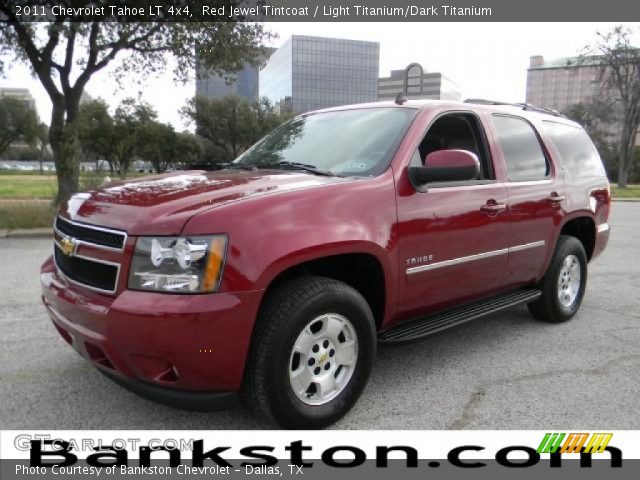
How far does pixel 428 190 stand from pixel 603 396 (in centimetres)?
166

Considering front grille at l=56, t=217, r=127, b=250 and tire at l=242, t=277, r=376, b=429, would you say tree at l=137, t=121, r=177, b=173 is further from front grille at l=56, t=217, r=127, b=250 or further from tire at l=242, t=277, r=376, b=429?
tire at l=242, t=277, r=376, b=429

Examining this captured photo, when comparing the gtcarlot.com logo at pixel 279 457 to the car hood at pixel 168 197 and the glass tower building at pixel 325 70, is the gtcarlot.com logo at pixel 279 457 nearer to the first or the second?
the car hood at pixel 168 197

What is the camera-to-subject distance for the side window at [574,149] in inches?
183

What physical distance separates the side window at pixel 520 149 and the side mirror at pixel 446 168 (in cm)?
101

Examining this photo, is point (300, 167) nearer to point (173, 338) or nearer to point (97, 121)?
point (173, 338)

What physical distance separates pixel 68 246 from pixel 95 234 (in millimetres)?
274

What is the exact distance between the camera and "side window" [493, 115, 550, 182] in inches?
157

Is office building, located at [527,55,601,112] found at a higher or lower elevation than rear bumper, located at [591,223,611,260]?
higher

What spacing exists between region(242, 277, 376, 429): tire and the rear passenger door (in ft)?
5.49

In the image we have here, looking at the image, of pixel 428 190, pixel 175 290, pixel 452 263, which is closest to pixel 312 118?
pixel 428 190

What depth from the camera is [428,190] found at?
3230 millimetres

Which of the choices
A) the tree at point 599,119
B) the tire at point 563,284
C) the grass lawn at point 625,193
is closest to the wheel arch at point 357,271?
the tire at point 563,284

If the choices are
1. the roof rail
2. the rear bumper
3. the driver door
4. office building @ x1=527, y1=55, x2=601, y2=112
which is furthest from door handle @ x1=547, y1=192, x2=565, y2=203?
office building @ x1=527, y1=55, x2=601, y2=112

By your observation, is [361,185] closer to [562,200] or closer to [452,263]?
[452,263]
